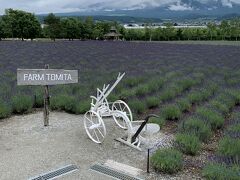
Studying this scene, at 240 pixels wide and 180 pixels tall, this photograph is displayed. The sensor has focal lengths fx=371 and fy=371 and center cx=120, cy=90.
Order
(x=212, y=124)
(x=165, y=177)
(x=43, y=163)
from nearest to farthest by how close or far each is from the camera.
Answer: (x=165, y=177), (x=43, y=163), (x=212, y=124)

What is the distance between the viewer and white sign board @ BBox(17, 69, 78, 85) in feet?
20.0

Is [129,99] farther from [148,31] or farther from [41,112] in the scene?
[148,31]

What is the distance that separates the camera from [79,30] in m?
52.2

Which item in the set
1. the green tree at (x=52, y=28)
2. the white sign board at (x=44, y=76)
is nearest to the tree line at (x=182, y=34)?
the green tree at (x=52, y=28)

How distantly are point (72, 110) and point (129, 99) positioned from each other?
1402mm

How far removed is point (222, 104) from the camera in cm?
782

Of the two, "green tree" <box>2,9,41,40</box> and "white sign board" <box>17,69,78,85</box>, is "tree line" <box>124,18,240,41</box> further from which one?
"white sign board" <box>17,69,78,85</box>

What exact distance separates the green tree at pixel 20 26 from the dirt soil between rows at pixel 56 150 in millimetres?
41088

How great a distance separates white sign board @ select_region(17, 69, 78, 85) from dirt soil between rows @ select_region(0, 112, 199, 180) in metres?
0.86

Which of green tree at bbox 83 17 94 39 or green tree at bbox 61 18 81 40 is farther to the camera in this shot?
green tree at bbox 83 17 94 39

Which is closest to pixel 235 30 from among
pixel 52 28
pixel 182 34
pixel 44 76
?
pixel 182 34

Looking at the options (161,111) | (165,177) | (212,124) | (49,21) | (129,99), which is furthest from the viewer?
(49,21)

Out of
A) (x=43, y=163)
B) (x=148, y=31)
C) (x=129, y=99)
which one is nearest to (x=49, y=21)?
(x=148, y=31)

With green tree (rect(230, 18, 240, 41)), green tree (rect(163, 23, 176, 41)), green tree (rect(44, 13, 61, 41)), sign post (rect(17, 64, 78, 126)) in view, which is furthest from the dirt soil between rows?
green tree (rect(230, 18, 240, 41))
